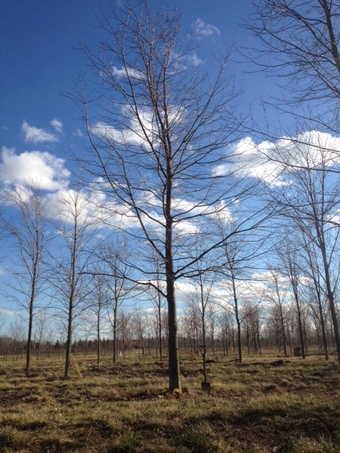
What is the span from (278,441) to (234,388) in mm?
5004

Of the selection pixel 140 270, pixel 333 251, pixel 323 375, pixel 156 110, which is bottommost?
pixel 323 375

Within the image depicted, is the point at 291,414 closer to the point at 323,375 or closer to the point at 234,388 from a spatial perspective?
the point at 234,388

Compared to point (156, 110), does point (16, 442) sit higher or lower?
lower

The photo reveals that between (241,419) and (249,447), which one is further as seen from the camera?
(241,419)

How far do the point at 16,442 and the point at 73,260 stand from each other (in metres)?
11.0

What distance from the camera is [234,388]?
29.5 ft

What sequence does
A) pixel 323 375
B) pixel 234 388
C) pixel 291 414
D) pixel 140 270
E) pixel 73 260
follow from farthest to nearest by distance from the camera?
1. pixel 73 260
2. pixel 323 375
3. pixel 234 388
4. pixel 140 270
5. pixel 291 414

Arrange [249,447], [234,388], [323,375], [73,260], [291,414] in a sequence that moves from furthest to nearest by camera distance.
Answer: [73,260] < [323,375] < [234,388] < [291,414] < [249,447]

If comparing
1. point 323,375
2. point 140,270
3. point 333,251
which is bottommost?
point 323,375

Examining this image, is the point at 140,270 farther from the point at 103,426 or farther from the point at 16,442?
the point at 16,442

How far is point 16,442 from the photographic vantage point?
453 centimetres

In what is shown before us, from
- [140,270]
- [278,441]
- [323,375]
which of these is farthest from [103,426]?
[323,375]

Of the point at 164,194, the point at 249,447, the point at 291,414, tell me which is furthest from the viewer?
the point at 164,194

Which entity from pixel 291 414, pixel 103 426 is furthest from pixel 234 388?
pixel 103 426
